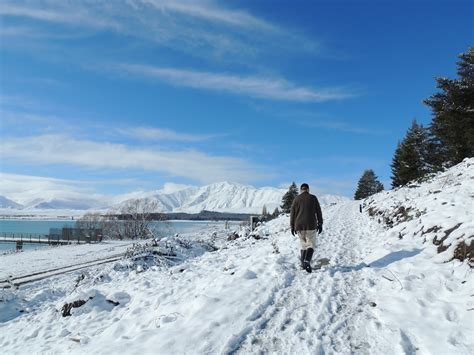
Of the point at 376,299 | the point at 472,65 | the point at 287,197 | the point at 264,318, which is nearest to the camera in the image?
the point at 264,318

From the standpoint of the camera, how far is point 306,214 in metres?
10.0

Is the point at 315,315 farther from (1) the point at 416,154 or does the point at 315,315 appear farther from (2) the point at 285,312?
(1) the point at 416,154

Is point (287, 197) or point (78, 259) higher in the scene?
point (287, 197)

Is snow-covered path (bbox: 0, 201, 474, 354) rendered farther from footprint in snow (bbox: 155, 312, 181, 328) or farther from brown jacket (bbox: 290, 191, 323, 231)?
brown jacket (bbox: 290, 191, 323, 231)

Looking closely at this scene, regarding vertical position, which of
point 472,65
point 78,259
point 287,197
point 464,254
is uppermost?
point 472,65

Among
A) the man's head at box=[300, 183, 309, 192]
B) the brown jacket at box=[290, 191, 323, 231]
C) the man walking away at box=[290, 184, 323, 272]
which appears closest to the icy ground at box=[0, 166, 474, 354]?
the man walking away at box=[290, 184, 323, 272]

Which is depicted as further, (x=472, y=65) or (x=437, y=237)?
(x=472, y=65)

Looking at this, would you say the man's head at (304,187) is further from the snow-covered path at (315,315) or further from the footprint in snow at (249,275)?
the footprint in snow at (249,275)

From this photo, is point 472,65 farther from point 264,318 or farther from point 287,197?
point 287,197

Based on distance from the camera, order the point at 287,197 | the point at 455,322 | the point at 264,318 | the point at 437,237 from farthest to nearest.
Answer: the point at 287,197 < the point at 437,237 < the point at 264,318 < the point at 455,322

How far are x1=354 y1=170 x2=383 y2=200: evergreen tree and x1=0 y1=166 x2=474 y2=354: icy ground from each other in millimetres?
78380

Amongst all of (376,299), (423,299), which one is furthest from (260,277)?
(423,299)

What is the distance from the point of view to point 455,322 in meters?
5.58

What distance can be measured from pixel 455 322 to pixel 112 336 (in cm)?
575
